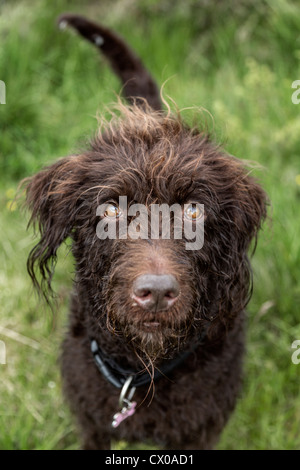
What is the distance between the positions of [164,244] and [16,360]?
1603mm

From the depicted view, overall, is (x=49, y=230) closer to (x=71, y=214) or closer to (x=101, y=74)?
(x=71, y=214)

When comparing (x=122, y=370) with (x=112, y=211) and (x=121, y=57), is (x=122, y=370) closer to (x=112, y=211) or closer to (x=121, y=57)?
(x=112, y=211)

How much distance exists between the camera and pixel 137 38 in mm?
4562

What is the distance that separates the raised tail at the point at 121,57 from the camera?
118 inches

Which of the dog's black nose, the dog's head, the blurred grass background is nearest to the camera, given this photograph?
the dog's black nose

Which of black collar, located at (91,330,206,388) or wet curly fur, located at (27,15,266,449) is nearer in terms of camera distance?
wet curly fur, located at (27,15,266,449)

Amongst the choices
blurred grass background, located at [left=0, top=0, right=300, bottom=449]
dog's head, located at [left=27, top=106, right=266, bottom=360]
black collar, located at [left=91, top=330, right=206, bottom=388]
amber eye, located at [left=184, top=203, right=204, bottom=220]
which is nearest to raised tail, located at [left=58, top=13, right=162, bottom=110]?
blurred grass background, located at [left=0, top=0, right=300, bottom=449]

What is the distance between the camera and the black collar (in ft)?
7.34

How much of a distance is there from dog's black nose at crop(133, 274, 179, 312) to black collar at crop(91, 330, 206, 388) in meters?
0.53

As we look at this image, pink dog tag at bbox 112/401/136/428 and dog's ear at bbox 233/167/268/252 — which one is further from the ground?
dog's ear at bbox 233/167/268/252

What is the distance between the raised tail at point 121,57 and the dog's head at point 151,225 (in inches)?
28.0

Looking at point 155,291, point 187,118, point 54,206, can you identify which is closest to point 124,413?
point 155,291

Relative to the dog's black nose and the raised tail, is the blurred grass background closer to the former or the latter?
the raised tail

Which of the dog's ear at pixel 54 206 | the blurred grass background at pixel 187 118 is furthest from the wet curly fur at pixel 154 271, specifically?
the blurred grass background at pixel 187 118
